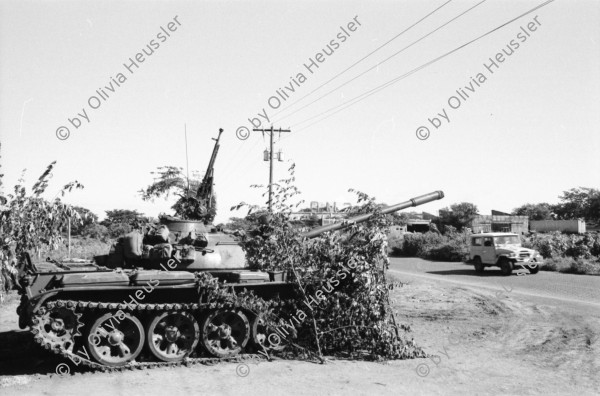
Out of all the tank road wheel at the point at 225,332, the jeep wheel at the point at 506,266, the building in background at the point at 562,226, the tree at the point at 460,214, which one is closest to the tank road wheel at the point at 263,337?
the tank road wheel at the point at 225,332

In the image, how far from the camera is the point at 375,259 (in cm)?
942

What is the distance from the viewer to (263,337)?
9.51 m

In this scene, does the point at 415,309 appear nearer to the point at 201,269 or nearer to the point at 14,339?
the point at 201,269

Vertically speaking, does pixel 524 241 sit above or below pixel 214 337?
above

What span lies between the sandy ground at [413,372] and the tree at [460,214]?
5097cm

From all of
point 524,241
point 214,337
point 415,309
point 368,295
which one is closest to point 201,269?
point 214,337

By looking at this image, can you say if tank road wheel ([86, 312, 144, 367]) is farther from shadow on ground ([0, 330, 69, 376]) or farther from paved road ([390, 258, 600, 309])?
paved road ([390, 258, 600, 309])

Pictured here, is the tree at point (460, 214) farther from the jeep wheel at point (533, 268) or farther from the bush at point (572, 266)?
the jeep wheel at point (533, 268)

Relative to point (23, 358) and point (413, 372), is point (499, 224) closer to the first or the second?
point (413, 372)

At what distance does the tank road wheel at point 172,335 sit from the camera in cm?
877

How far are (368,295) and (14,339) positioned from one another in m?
7.25

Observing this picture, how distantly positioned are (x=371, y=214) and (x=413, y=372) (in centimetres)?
282

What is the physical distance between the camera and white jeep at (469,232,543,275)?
23500 mm

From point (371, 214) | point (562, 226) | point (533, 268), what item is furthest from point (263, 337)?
point (562, 226)
